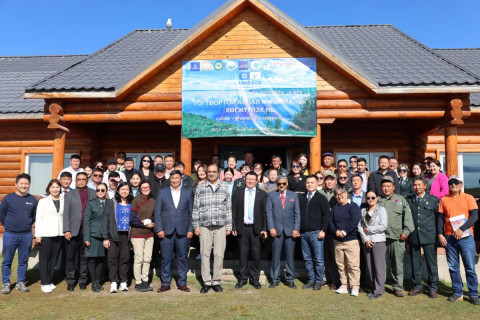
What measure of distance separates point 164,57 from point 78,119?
2769 mm

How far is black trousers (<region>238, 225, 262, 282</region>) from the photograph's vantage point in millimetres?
6051

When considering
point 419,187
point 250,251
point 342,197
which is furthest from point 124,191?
point 419,187

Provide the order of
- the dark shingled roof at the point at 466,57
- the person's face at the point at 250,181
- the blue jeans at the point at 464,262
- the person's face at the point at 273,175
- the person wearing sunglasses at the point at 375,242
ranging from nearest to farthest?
the blue jeans at the point at 464,262 → the person wearing sunglasses at the point at 375,242 → the person's face at the point at 250,181 → the person's face at the point at 273,175 → the dark shingled roof at the point at 466,57

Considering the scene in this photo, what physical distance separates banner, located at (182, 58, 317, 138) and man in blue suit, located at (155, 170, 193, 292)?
8.92 ft

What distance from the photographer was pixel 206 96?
848 centimetres

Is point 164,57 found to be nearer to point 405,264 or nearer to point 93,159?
point 93,159

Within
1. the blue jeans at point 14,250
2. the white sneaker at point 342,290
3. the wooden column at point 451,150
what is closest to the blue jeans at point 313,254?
the white sneaker at point 342,290

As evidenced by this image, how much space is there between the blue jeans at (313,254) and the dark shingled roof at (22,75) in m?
8.77

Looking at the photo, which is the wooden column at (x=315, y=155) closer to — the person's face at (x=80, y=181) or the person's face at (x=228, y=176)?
the person's face at (x=228, y=176)

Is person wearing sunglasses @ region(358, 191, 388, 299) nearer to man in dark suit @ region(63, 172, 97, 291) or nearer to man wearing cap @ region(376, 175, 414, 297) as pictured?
man wearing cap @ region(376, 175, 414, 297)

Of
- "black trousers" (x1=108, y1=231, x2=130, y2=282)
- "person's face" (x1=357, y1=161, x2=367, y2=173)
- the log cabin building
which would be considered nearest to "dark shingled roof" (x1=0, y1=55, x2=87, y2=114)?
the log cabin building

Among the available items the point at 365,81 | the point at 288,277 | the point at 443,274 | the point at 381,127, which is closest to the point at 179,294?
the point at 288,277

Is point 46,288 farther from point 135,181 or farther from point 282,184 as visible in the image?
point 282,184

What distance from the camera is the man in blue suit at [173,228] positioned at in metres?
5.91
